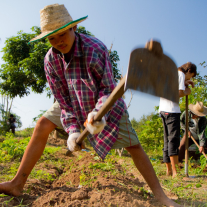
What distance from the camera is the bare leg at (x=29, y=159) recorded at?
200cm

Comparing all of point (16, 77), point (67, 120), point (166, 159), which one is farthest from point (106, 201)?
point (16, 77)

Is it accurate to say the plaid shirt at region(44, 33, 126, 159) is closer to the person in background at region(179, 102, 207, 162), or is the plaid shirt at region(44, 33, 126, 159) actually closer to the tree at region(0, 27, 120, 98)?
the person in background at region(179, 102, 207, 162)

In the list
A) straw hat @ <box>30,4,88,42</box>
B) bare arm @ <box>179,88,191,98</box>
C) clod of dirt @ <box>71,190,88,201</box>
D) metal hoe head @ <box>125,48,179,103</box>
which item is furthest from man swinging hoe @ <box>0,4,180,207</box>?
bare arm @ <box>179,88,191,98</box>

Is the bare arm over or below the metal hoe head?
A: over

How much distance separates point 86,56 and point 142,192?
1.51 m

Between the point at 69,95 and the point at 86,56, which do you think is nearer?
the point at 86,56

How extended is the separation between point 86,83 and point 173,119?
1.99 meters

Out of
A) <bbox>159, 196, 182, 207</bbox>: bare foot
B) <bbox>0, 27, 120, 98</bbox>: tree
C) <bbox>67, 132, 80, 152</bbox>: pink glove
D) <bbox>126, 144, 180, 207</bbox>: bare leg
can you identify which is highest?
<bbox>0, 27, 120, 98</bbox>: tree

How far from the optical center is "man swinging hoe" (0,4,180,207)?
1797 millimetres

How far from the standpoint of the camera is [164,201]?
1891 millimetres

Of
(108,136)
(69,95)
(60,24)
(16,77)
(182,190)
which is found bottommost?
(182,190)

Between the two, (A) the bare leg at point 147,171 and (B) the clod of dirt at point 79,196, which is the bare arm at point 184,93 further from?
(B) the clod of dirt at point 79,196

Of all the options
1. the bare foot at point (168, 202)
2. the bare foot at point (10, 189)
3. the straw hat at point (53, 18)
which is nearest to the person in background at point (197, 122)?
the bare foot at point (168, 202)

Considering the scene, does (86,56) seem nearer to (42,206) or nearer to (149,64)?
(149,64)
